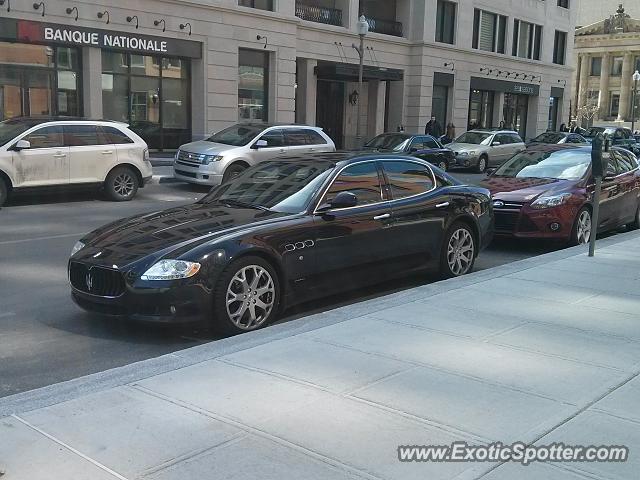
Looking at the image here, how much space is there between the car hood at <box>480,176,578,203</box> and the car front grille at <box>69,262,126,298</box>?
6.56 meters

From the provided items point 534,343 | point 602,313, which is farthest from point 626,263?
point 534,343

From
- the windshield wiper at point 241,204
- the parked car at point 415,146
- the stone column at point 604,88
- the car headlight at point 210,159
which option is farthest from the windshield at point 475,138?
the stone column at point 604,88

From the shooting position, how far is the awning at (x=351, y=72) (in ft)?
101

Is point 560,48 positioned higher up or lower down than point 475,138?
higher up

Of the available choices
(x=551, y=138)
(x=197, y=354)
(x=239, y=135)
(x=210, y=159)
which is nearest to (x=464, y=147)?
(x=551, y=138)

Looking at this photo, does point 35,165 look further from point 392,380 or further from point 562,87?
point 562,87

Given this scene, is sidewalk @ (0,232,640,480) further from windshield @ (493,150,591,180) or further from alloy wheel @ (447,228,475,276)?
windshield @ (493,150,591,180)

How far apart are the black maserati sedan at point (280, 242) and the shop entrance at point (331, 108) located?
25.2 meters

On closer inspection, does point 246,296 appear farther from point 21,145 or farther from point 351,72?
point 351,72

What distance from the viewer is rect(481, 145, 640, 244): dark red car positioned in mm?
10484

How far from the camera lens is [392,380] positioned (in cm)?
462

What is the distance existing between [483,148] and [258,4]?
Result: 1023 centimetres

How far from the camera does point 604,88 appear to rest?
312 ft

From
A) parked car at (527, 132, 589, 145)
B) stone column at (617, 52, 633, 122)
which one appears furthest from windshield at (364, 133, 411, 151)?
stone column at (617, 52, 633, 122)
